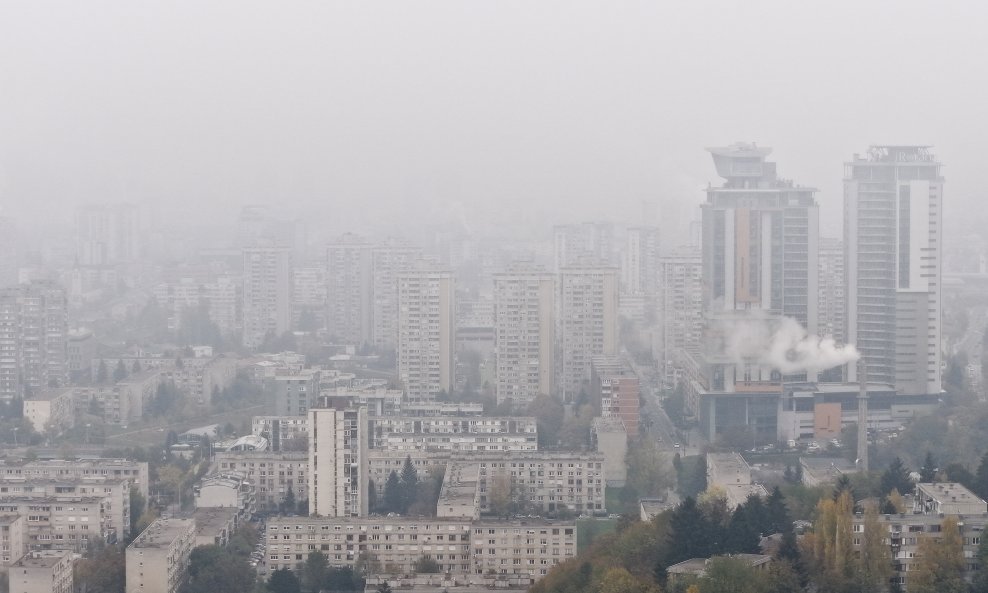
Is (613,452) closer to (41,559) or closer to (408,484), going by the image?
(408,484)

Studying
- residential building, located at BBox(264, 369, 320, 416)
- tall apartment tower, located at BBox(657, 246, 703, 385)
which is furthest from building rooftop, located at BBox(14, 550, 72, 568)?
tall apartment tower, located at BBox(657, 246, 703, 385)

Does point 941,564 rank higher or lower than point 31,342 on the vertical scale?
lower

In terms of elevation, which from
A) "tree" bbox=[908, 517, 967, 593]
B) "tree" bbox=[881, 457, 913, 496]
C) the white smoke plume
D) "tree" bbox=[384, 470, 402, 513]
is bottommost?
"tree" bbox=[384, 470, 402, 513]

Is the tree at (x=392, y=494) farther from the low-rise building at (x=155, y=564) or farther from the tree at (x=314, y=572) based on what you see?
the low-rise building at (x=155, y=564)

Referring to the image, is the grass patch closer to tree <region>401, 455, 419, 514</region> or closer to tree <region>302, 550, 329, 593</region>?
tree <region>401, 455, 419, 514</region>

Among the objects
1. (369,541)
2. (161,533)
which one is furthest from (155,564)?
(369,541)

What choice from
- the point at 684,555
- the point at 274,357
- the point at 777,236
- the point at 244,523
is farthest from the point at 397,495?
the point at 274,357
